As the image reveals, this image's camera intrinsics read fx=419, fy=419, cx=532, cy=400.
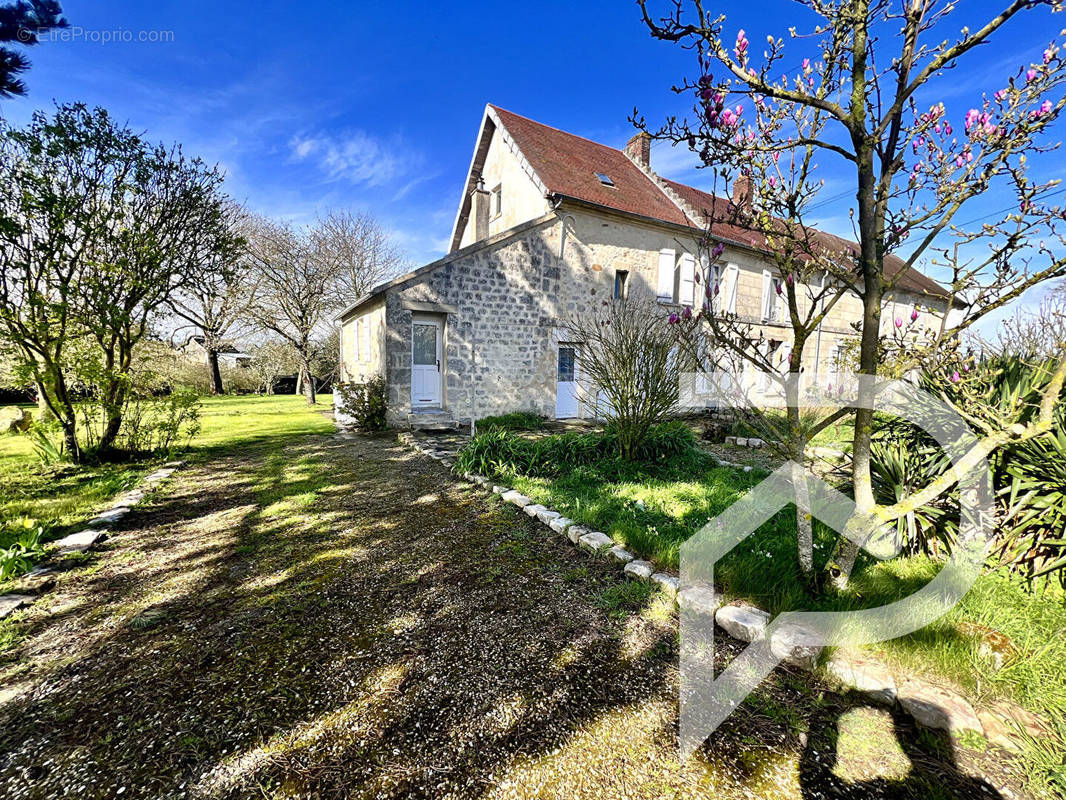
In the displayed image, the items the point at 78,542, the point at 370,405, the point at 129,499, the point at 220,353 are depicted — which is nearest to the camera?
the point at 78,542

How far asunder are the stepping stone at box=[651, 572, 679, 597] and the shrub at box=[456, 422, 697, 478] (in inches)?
103

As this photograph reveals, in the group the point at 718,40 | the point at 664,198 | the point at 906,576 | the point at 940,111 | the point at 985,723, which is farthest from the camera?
the point at 664,198

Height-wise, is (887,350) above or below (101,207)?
below

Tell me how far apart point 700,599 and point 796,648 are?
0.54 metres

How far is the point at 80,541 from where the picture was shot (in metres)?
3.46

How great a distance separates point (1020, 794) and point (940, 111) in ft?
9.63

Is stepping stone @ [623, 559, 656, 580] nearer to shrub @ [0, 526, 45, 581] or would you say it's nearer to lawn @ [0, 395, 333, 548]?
shrub @ [0, 526, 45, 581]

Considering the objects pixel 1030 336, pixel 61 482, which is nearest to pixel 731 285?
pixel 1030 336

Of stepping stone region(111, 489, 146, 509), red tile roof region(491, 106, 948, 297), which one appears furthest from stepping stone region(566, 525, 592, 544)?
red tile roof region(491, 106, 948, 297)

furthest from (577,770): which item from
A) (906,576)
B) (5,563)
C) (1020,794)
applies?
(5,563)

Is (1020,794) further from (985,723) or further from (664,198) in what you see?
(664,198)

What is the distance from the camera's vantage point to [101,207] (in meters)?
5.62

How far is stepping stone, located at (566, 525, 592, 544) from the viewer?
3.60m

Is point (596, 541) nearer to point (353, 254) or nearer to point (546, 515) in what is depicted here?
point (546, 515)
